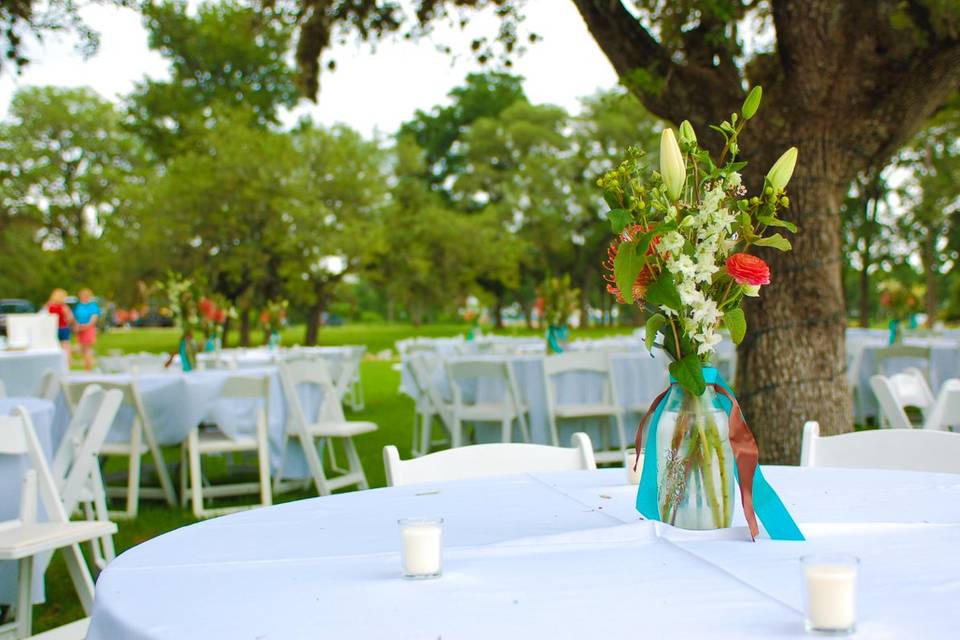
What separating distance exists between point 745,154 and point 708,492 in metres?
3.82

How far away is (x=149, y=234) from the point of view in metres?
24.0

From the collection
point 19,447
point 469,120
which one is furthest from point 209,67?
point 19,447

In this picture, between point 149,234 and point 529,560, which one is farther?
point 149,234

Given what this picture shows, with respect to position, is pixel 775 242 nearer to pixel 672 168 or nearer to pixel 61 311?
pixel 672 168

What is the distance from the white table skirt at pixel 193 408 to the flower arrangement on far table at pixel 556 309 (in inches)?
91.4

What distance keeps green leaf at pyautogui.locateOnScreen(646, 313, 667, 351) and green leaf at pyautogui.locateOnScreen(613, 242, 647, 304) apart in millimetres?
59

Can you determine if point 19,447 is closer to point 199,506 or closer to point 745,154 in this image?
point 199,506

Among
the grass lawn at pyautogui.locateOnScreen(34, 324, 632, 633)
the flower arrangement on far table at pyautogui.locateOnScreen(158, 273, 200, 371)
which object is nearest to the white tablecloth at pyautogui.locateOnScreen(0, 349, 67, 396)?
the grass lawn at pyautogui.locateOnScreen(34, 324, 632, 633)

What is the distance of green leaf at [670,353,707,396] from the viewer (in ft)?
5.37

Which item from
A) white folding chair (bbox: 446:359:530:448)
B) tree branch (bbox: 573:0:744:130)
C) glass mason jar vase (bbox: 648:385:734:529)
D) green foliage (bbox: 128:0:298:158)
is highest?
green foliage (bbox: 128:0:298:158)

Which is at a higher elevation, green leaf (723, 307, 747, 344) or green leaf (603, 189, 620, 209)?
green leaf (603, 189, 620, 209)

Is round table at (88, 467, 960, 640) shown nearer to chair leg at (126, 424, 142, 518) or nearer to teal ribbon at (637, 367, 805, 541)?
teal ribbon at (637, 367, 805, 541)

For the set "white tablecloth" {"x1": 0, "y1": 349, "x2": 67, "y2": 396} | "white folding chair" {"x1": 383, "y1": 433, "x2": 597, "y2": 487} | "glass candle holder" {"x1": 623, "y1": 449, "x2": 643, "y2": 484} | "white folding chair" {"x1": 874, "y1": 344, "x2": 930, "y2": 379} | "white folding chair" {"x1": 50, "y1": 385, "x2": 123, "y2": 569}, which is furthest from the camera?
"white tablecloth" {"x1": 0, "y1": 349, "x2": 67, "y2": 396}

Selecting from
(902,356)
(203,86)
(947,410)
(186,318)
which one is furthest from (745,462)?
(203,86)
